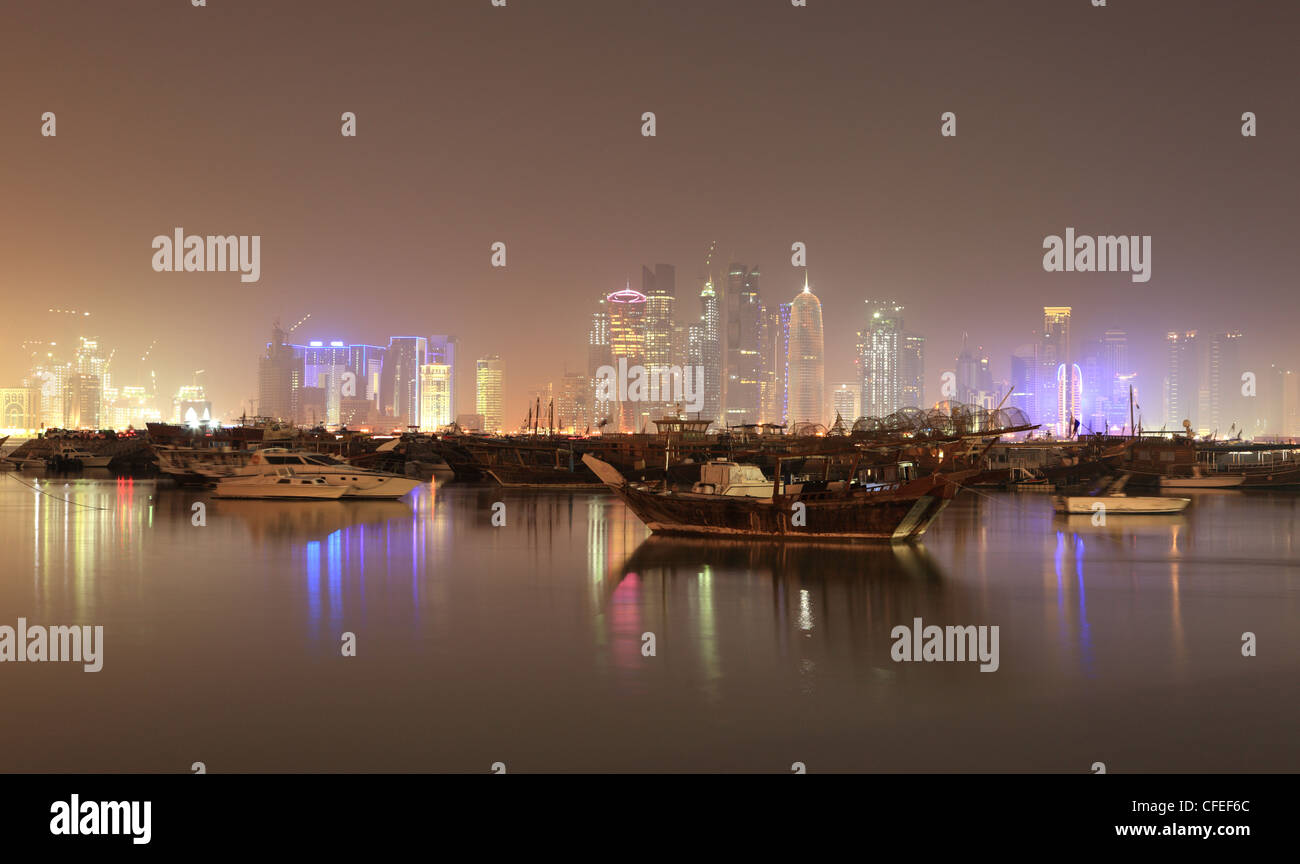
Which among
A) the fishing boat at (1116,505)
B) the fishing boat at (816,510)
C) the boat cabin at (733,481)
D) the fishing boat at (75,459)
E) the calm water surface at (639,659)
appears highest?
the fishing boat at (75,459)

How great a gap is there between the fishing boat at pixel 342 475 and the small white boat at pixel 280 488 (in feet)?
0.56

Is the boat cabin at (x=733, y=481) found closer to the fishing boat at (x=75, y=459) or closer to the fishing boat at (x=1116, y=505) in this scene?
the fishing boat at (x=1116, y=505)

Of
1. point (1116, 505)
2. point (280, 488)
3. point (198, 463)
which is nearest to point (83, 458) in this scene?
point (198, 463)

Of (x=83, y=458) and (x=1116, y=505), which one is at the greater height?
(x=83, y=458)

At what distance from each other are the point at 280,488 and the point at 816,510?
23912 mm

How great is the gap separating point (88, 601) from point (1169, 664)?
15.7m

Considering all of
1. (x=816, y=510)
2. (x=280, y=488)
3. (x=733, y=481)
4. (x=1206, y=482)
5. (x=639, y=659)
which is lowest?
(x=639, y=659)

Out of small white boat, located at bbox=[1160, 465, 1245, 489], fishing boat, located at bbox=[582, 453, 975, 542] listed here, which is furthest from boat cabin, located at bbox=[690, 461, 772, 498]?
small white boat, located at bbox=[1160, 465, 1245, 489]

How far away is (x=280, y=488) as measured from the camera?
40469mm

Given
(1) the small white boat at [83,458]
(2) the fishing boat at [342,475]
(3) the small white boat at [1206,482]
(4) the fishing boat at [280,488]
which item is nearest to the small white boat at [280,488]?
(4) the fishing boat at [280,488]

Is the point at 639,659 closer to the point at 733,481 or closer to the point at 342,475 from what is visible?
the point at 733,481

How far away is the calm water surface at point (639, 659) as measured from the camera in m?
9.57

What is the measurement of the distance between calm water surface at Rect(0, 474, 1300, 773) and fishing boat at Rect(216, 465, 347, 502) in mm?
14606
